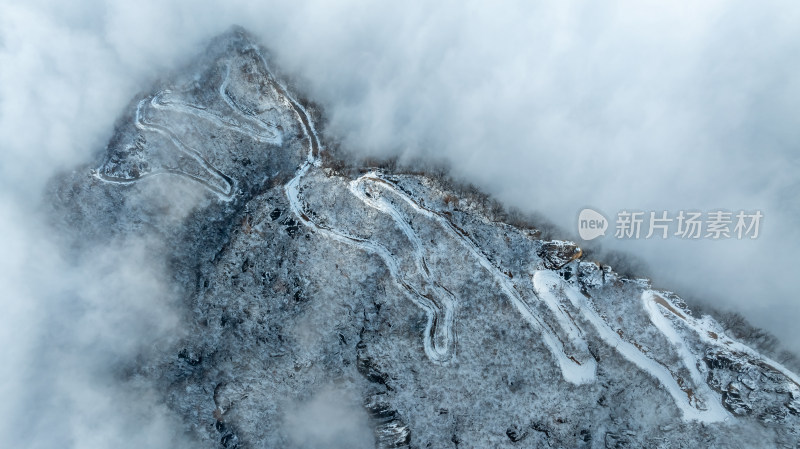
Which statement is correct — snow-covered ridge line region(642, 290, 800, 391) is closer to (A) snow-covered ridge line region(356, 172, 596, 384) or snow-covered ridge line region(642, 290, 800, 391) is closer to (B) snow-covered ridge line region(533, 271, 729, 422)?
(B) snow-covered ridge line region(533, 271, 729, 422)

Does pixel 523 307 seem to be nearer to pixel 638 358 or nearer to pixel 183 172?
pixel 638 358

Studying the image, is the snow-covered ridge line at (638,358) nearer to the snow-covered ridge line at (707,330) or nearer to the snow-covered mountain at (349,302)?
the snow-covered mountain at (349,302)

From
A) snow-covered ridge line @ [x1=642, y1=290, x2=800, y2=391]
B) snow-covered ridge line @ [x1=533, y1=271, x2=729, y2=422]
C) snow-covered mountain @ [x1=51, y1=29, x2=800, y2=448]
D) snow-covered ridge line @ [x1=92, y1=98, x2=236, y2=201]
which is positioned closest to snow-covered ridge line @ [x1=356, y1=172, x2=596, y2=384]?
snow-covered mountain @ [x1=51, y1=29, x2=800, y2=448]

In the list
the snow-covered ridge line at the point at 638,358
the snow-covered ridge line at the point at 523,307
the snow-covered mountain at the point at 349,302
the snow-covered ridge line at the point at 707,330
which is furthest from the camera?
the snow-covered ridge line at the point at 523,307

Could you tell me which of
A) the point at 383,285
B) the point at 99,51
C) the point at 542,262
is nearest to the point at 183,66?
the point at 99,51

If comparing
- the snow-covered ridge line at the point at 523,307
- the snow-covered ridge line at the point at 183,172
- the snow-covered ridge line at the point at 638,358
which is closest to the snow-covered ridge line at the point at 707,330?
the snow-covered ridge line at the point at 638,358

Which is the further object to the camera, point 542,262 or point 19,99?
point 542,262

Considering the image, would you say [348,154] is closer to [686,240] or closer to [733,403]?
[686,240]

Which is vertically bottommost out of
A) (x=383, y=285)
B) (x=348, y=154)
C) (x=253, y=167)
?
(x=383, y=285)
